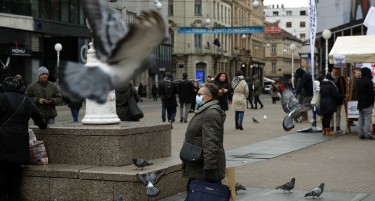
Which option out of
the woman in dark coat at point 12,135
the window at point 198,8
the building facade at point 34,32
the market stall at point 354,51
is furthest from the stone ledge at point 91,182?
the window at point 198,8

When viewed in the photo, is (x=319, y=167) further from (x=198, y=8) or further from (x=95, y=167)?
(x=198, y=8)

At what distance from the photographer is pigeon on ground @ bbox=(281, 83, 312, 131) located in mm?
17438

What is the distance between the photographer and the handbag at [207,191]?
22.7 feet

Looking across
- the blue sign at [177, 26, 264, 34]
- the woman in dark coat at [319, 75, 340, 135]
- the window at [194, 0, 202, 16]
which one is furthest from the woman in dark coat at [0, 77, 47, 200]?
the window at [194, 0, 202, 16]

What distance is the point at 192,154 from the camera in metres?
7.41

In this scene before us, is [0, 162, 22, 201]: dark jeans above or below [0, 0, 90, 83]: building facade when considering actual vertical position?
below

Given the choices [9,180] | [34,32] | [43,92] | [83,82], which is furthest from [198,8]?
[83,82]

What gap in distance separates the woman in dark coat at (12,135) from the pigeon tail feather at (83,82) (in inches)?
240

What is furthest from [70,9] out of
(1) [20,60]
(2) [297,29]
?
(2) [297,29]

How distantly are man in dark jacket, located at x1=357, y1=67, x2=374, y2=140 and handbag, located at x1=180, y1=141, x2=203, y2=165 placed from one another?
11.2 metres

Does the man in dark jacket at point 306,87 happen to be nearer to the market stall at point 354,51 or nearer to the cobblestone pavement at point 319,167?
the market stall at point 354,51

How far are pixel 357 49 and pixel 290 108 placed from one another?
2.47 metres

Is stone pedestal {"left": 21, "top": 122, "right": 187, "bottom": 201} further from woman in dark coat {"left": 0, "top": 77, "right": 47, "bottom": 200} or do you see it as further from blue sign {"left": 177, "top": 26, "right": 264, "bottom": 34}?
blue sign {"left": 177, "top": 26, "right": 264, "bottom": 34}

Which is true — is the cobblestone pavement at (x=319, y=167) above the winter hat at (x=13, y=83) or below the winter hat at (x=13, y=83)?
below
